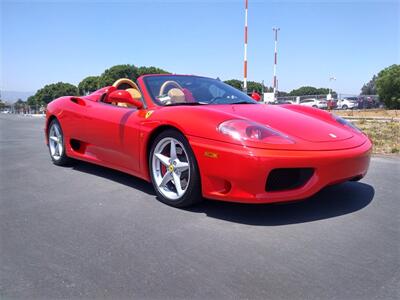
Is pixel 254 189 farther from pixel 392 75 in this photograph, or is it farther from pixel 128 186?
pixel 392 75

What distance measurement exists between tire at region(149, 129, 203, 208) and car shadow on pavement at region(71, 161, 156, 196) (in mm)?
297

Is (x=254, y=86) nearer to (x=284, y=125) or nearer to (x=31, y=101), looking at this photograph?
(x=31, y=101)

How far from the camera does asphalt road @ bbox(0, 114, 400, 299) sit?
5.81 ft

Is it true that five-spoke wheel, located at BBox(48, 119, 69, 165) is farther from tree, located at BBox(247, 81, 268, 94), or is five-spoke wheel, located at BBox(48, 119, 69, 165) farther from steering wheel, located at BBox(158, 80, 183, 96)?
tree, located at BBox(247, 81, 268, 94)

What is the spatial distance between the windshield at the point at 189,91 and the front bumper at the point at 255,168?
902 millimetres

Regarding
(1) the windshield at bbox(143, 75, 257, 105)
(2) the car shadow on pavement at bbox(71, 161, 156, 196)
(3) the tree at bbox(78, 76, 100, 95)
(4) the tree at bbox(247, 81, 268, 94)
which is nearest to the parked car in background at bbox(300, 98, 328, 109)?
(1) the windshield at bbox(143, 75, 257, 105)

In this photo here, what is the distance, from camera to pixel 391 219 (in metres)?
2.70

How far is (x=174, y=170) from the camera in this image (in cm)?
294

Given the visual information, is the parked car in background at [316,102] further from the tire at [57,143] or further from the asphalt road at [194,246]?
the asphalt road at [194,246]

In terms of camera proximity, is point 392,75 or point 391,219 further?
point 392,75

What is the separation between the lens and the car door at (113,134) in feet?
10.8

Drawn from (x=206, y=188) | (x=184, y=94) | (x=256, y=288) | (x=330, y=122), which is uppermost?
(x=184, y=94)

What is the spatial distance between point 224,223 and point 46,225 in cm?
120

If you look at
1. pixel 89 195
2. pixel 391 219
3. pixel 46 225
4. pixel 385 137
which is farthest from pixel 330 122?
pixel 385 137
